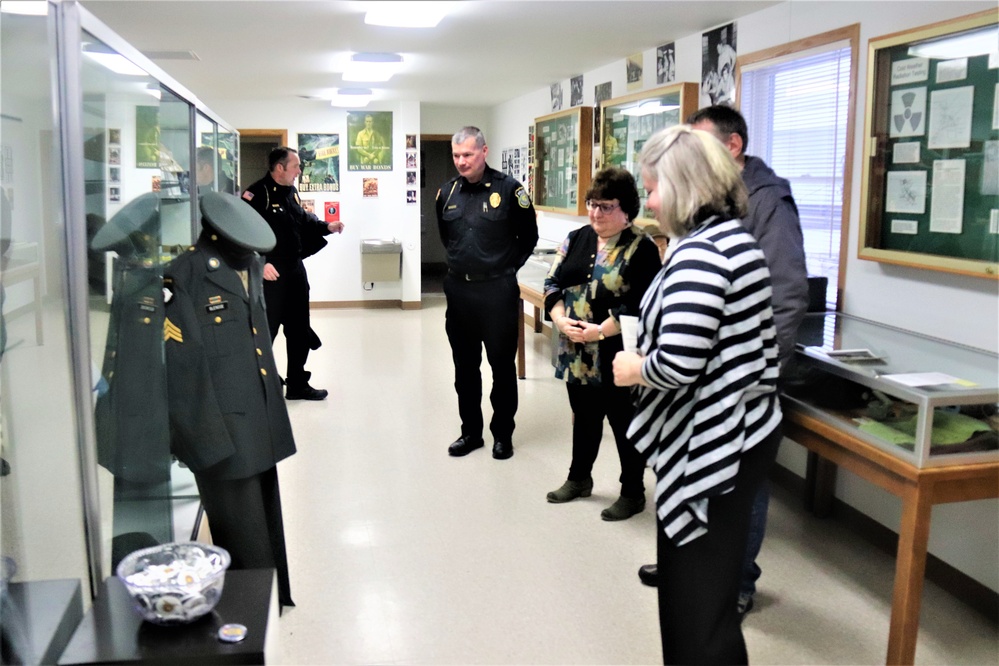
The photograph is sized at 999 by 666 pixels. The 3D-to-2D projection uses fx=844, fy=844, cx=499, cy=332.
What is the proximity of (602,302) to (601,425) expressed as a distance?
23.7 inches

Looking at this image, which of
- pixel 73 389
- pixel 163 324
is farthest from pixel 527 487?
pixel 73 389

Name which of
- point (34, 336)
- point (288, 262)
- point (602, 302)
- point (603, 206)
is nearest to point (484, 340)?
point (602, 302)

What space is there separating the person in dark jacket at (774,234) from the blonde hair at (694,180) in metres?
0.49

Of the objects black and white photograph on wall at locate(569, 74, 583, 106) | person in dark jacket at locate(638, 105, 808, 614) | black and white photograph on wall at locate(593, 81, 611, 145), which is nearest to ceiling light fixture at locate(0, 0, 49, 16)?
person in dark jacket at locate(638, 105, 808, 614)

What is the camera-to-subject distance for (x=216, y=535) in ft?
8.00

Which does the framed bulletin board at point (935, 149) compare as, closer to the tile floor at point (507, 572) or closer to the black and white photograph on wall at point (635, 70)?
the tile floor at point (507, 572)

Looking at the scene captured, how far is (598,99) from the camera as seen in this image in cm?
633

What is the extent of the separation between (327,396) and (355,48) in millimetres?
2300

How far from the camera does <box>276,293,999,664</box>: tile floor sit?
2623 millimetres

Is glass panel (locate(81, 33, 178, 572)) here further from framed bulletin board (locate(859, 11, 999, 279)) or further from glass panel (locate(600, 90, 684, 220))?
glass panel (locate(600, 90, 684, 220))

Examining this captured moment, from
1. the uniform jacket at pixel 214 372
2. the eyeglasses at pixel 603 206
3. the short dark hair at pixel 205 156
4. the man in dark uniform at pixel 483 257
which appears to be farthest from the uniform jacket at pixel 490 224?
the uniform jacket at pixel 214 372

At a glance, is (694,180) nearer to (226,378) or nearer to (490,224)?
(226,378)

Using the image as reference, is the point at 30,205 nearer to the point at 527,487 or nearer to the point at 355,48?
the point at 527,487

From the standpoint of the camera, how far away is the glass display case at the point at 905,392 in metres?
2.28
